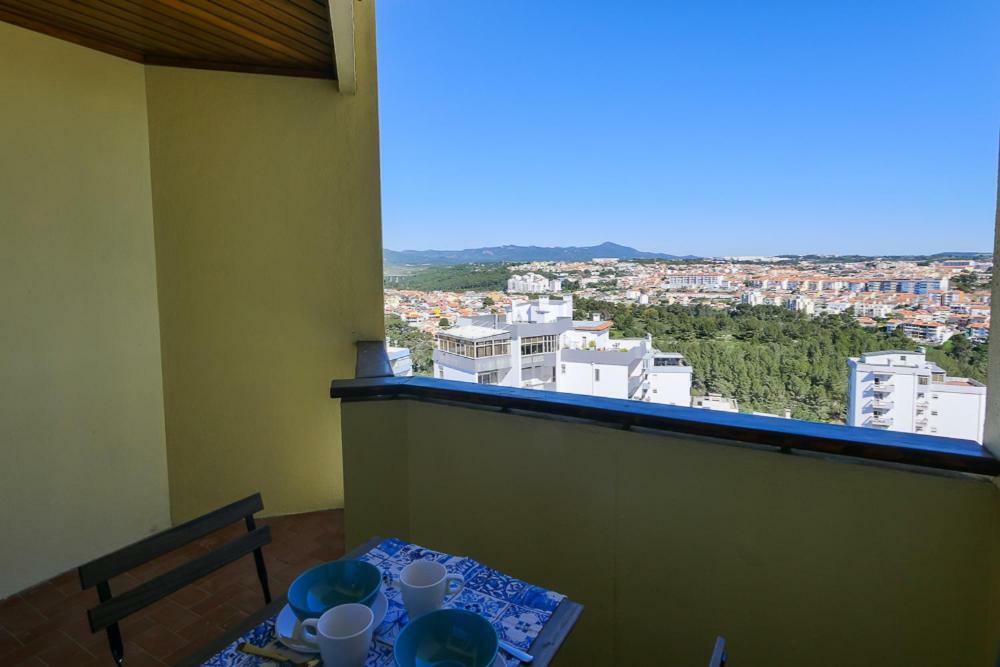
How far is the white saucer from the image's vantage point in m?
0.84

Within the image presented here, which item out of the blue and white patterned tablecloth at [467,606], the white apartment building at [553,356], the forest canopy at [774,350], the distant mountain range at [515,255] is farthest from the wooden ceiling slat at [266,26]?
the blue and white patterned tablecloth at [467,606]

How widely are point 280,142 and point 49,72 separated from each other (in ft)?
3.30

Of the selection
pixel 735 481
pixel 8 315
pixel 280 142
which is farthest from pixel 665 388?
pixel 8 315

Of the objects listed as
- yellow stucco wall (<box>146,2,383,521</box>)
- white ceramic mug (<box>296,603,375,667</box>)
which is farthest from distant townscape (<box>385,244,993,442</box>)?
white ceramic mug (<box>296,603,375,667</box>)

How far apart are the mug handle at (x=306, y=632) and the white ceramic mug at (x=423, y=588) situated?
0.52 feet

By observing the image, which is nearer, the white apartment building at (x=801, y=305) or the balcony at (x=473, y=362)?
the white apartment building at (x=801, y=305)

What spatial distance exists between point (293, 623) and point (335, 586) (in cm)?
11

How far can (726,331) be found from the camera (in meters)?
2.31

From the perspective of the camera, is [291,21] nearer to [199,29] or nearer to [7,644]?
[199,29]

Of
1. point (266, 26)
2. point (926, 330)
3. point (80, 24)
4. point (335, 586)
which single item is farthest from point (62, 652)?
point (926, 330)

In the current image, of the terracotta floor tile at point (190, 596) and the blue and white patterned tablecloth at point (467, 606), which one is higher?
the blue and white patterned tablecloth at point (467, 606)

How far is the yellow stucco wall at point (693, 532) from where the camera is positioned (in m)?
1.18

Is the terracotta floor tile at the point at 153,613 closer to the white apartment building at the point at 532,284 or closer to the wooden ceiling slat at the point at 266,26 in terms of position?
the white apartment building at the point at 532,284

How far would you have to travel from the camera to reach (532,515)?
5.46 ft
